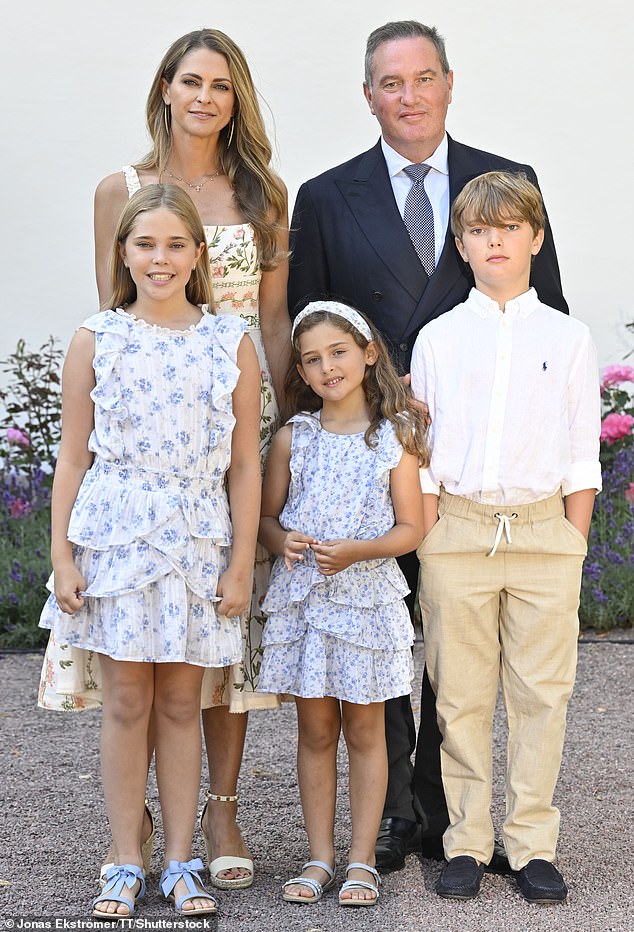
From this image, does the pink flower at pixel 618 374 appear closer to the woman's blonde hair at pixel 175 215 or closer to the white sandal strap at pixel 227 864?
the woman's blonde hair at pixel 175 215

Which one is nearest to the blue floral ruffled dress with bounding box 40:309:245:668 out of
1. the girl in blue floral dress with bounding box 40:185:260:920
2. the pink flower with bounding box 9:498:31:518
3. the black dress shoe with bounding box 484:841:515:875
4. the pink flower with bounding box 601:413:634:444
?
the girl in blue floral dress with bounding box 40:185:260:920

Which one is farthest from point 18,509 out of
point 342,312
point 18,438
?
point 342,312

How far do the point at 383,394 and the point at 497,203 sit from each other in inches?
19.5

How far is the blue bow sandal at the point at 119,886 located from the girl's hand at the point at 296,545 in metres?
0.73

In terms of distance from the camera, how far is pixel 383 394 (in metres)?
3.04

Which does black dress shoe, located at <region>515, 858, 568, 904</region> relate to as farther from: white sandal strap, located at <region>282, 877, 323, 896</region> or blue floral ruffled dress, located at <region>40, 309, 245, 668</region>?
blue floral ruffled dress, located at <region>40, 309, 245, 668</region>

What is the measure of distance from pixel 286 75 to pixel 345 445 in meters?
3.48

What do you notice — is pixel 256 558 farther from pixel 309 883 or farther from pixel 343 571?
pixel 309 883

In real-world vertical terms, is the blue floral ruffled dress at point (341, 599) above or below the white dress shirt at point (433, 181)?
below

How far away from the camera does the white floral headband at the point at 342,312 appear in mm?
3061

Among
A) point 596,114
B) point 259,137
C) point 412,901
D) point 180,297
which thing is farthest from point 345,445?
point 596,114

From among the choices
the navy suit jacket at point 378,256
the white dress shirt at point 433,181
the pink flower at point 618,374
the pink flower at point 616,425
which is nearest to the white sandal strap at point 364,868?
the navy suit jacket at point 378,256

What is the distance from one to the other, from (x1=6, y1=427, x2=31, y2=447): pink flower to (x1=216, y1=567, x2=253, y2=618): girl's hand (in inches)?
132

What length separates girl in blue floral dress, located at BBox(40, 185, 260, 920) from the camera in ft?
9.19
